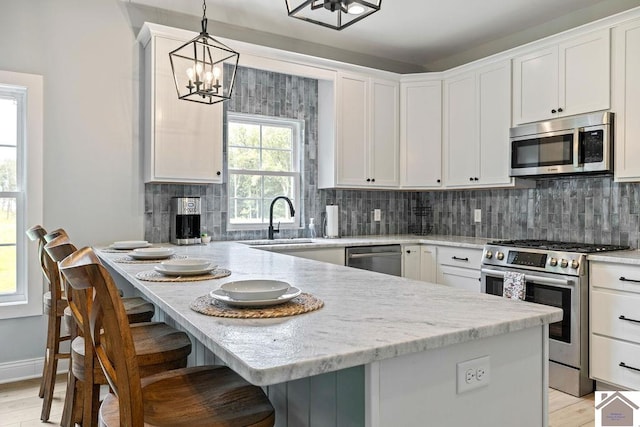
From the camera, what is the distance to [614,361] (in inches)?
112

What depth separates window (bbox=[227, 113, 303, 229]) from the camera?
4.11 m

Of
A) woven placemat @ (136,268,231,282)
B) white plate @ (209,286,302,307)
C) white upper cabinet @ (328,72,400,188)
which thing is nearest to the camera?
white plate @ (209,286,302,307)

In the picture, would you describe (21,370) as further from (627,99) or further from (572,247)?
(627,99)

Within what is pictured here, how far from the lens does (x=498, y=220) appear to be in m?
4.31

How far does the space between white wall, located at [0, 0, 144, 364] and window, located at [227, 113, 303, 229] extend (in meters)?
0.83

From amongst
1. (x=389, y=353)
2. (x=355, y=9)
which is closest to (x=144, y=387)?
(x=389, y=353)

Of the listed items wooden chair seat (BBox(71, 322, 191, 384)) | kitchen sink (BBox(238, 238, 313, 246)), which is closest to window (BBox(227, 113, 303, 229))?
kitchen sink (BBox(238, 238, 313, 246))

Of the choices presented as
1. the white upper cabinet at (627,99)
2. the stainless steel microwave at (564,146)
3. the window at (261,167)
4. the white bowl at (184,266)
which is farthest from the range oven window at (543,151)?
the white bowl at (184,266)

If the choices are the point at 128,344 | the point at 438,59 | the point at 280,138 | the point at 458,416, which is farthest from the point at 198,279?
the point at 438,59

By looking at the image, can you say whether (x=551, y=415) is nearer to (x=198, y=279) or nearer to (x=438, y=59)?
(x=198, y=279)

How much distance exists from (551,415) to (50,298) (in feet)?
9.63

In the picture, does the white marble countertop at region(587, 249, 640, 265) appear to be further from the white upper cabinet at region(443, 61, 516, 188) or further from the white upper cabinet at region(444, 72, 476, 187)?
→ the white upper cabinet at region(444, 72, 476, 187)

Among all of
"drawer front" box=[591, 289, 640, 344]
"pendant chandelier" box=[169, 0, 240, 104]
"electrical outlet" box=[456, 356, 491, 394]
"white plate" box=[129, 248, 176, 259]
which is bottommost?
"drawer front" box=[591, 289, 640, 344]

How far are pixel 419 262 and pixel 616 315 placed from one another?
167 centimetres
